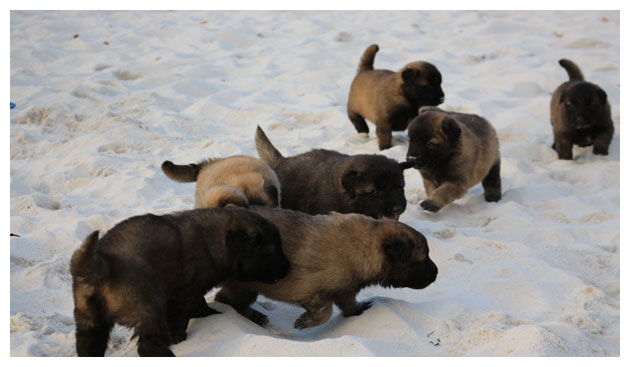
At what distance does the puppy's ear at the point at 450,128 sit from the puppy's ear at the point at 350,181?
63.7 inches

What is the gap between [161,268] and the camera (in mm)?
3641

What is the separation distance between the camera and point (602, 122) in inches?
310

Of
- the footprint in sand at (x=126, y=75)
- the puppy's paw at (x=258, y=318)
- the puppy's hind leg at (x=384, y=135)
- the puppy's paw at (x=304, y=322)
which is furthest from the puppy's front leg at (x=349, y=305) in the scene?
the footprint in sand at (x=126, y=75)

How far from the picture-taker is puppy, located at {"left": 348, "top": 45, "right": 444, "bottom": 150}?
8.02m

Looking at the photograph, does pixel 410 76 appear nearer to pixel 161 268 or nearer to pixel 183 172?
pixel 183 172

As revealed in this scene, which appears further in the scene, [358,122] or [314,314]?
[358,122]

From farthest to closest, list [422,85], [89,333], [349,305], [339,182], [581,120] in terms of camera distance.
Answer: [422,85], [581,120], [339,182], [349,305], [89,333]

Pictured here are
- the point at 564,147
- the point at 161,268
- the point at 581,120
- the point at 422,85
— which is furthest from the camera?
the point at 422,85

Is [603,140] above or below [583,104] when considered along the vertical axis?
below

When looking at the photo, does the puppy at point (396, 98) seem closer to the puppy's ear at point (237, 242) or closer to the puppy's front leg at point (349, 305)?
the puppy's front leg at point (349, 305)

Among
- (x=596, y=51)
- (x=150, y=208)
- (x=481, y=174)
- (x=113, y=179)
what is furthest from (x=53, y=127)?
(x=596, y=51)

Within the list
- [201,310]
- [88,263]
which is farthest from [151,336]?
[201,310]

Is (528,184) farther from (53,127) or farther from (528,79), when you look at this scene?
(53,127)

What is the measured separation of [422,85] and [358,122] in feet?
2.95
